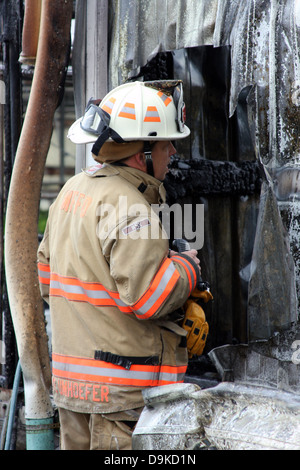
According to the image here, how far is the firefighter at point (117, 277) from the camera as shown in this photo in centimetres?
289

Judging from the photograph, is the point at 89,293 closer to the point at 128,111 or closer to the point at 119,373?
the point at 119,373

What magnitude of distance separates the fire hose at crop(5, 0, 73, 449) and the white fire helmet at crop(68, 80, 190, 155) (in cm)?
84

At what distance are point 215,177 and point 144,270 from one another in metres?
1.66

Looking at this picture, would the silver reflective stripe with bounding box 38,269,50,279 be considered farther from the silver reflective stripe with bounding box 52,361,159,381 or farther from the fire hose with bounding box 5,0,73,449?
the silver reflective stripe with bounding box 52,361,159,381

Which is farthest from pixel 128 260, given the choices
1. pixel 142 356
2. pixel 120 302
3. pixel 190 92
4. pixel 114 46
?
pixel 190 92

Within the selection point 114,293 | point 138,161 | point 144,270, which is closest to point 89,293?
point 114,293

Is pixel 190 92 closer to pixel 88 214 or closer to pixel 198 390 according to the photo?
pixel 88 214

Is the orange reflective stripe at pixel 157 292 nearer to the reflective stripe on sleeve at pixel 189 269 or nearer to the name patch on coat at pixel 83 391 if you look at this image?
the reflective stripe on sleeve at pixel 189 269

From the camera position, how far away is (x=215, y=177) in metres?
4.32

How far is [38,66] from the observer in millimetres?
4066

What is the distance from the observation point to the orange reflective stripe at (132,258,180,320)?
2859mm

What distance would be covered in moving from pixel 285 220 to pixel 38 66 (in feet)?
6.75

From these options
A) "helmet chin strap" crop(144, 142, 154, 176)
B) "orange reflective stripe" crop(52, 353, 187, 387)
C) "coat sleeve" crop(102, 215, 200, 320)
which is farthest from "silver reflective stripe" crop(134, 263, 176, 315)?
"helmet chin strap" crop(144, 142, 154, 176)

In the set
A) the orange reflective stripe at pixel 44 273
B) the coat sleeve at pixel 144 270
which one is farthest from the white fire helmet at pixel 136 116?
the orange reflective stripe at pixel 44 273
